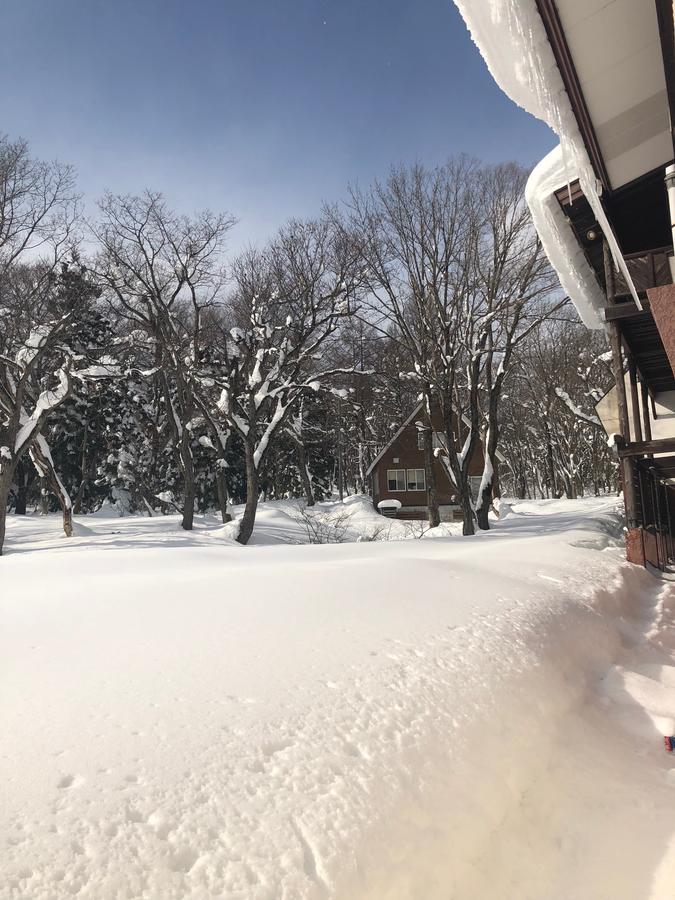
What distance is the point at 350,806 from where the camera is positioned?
6.36 feet

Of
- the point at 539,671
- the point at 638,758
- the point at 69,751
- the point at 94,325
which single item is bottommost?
the point at 638,758

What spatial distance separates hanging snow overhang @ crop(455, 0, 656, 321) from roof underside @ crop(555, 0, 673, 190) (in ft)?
0.11

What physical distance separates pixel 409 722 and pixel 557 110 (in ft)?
14.1

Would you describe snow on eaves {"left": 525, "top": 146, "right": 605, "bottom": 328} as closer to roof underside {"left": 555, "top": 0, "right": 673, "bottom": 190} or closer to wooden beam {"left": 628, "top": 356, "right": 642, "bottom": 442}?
wooden beam {"left": 628, "top": 356, "right": 642, "bottom": 442}

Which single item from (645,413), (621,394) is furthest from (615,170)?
(645,413)

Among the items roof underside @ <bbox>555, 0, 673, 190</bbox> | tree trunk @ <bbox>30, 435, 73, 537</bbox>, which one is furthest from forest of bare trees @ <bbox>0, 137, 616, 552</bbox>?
roof underside @ <bbox>555, 0, 673, 190</bbox>

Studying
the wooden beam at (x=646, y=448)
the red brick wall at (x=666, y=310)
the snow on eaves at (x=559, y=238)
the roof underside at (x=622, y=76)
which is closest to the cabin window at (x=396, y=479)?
the snow on eaves at (x=559, y=238)

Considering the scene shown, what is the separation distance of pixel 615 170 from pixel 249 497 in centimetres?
1242

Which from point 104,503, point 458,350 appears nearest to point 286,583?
point 458,350

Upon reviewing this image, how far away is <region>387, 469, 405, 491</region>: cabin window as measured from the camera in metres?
35.6

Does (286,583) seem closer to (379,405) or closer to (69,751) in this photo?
(69,751)

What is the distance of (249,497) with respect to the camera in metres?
16.5

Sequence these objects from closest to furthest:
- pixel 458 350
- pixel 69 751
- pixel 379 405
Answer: pixel 69 751 → pixel 458 350 → pixel 379 405

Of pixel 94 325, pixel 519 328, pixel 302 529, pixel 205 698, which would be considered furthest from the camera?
pixel 94 325
